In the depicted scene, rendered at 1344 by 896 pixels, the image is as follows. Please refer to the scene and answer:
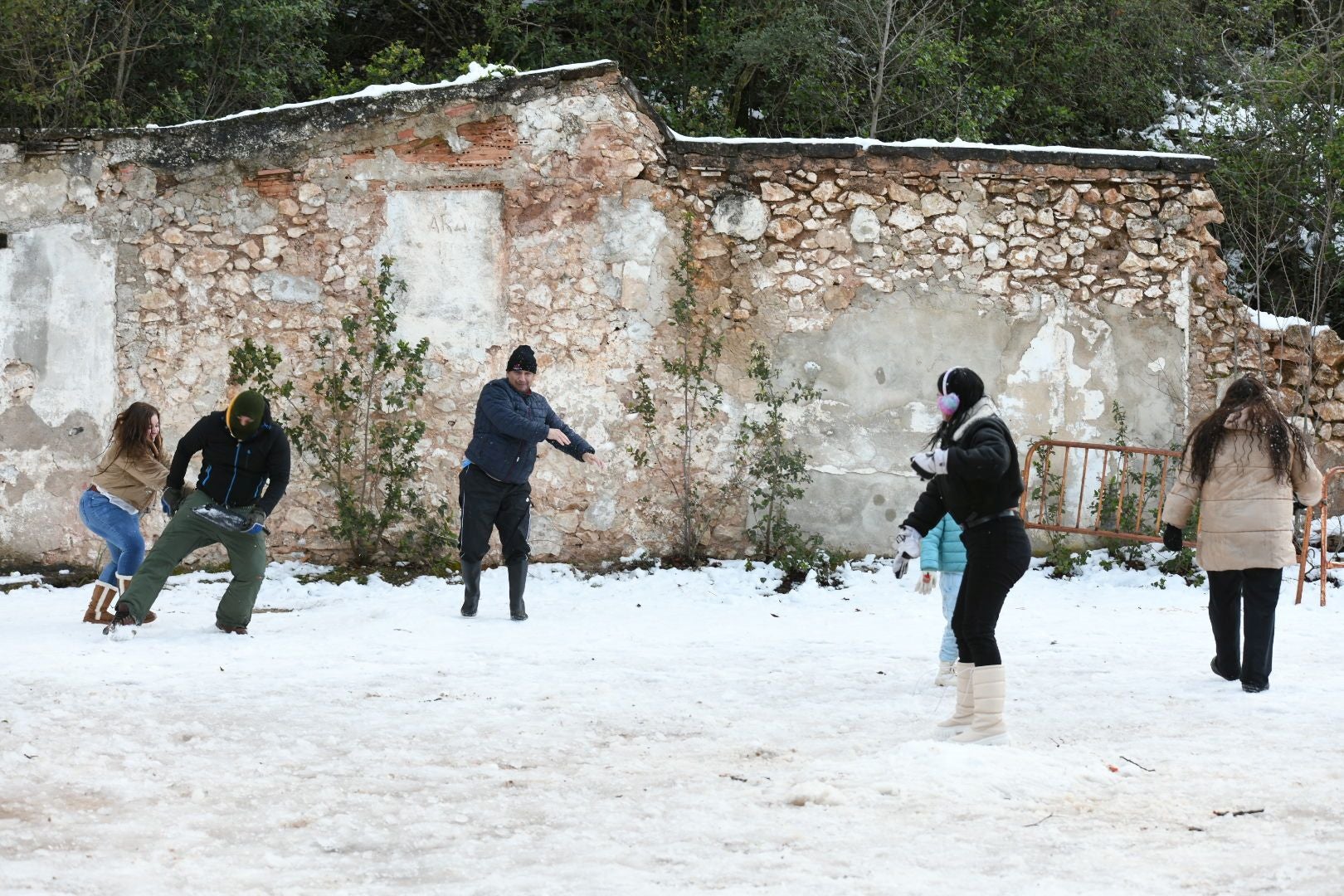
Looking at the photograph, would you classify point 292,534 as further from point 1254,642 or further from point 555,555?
point 1254,642

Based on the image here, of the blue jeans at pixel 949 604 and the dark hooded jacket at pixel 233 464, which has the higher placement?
the dark hooded jacket at pixel 233 464

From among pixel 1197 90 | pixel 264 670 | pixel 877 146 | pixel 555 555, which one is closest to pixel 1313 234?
pixel 1197 90

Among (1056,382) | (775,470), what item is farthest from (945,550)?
(1056,382)

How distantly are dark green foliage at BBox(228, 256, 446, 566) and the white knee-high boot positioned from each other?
5.39 metres

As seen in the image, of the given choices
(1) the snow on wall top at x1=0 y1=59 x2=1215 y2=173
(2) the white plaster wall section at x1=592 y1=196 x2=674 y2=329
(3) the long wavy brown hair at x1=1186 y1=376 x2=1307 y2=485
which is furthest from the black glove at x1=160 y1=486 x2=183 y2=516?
(3) the long wavy brown hair at x1=1186 y1=376 x2=1307 y2=485

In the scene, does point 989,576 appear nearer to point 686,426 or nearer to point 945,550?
point 945,550

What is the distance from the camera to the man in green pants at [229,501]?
23.9 ft

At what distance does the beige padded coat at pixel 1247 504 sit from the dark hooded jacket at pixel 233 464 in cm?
463

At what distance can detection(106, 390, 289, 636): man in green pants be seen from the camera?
7293mm

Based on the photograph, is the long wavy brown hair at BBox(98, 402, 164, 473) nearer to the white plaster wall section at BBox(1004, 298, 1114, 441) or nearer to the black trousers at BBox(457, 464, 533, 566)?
the black trousers at BBox(457, 464, 533, 566)

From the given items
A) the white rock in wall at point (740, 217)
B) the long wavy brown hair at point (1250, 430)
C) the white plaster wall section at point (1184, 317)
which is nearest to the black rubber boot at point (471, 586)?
the white rock in wall at point (740, 217)

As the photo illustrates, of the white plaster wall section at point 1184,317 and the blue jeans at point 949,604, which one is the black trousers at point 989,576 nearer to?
the blue jeans at point 949,604

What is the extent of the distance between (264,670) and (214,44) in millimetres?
10116

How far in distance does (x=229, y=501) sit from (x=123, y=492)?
75 centimetres
